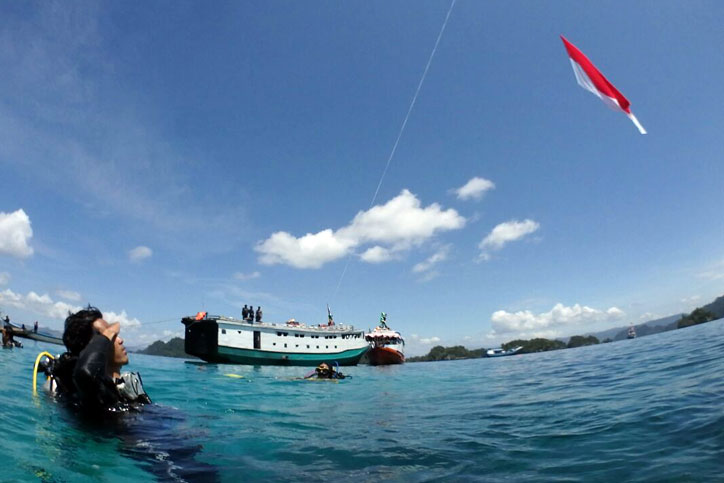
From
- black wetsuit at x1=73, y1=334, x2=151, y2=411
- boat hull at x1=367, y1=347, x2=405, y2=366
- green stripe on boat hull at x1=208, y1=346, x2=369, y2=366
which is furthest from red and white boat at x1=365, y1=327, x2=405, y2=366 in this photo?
black wetsuit at x1=73, y1=334, x2=151, y2=411

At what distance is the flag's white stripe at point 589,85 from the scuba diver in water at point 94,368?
24.5 feet

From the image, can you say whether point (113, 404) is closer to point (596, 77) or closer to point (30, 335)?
point (596, 77)

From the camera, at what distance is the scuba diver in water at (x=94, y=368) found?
4141mm

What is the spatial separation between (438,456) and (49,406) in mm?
6184

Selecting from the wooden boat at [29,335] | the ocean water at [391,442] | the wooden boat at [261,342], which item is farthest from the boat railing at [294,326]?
the ocean water at [391,442]

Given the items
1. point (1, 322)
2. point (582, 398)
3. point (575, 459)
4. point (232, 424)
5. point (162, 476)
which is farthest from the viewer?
point (1, 322)

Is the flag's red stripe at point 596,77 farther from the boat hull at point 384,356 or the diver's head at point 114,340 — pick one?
the boat hull at point 384,356

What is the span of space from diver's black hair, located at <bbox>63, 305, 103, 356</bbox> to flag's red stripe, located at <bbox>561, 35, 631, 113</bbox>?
7618 millimetres

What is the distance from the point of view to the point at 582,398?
9156 mm

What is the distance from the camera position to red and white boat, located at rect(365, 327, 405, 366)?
4928cm

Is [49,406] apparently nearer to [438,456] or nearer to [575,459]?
[438,456]

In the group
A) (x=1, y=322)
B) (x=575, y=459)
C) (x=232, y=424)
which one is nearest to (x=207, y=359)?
(x=1, y=322)

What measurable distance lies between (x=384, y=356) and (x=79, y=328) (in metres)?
48.0

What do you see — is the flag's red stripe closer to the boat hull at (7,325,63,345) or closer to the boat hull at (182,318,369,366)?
the boat hull at (182,318,369,366)
